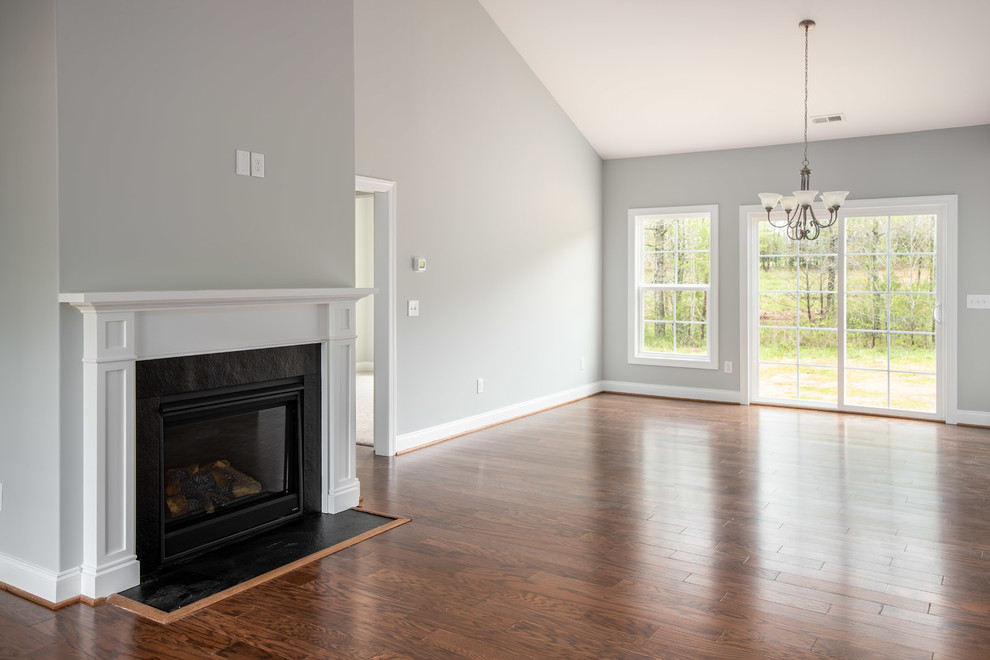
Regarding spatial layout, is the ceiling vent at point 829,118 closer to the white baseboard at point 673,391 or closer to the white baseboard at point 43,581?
the white baseboard at point 673,391

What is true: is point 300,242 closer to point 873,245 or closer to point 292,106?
point 292,106

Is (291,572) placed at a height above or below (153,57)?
below

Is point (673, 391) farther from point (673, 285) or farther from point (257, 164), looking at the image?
point (257, 164)

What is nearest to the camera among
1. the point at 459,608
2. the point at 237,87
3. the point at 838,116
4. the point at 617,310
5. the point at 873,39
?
the point at 459,608

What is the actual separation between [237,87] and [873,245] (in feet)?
19.4

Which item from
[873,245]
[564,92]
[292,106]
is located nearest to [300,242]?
[292,106]

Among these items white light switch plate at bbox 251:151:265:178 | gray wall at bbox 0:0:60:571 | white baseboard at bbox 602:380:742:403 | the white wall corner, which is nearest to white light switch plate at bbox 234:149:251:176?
white light switch plate at bbox 251:151:265:178

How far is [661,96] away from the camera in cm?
690

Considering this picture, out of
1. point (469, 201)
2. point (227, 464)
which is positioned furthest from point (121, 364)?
point (469, 201)

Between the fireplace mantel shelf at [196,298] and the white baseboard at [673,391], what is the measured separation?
16.3 feet

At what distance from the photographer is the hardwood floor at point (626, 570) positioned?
2.65m

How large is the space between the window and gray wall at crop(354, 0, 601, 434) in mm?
754

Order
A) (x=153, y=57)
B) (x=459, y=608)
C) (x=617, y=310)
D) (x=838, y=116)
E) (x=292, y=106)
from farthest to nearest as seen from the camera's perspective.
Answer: (x=617, y=310)
(x=838, y=116)
(x=292, y=106)
(x=153, y=57)
(x=459, y=608)

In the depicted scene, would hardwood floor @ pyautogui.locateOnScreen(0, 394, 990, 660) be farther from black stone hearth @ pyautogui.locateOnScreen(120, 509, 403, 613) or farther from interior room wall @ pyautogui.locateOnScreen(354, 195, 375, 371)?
interior room wall @ pyautogui.locateOnScreen(354, 195, 375, 371)
